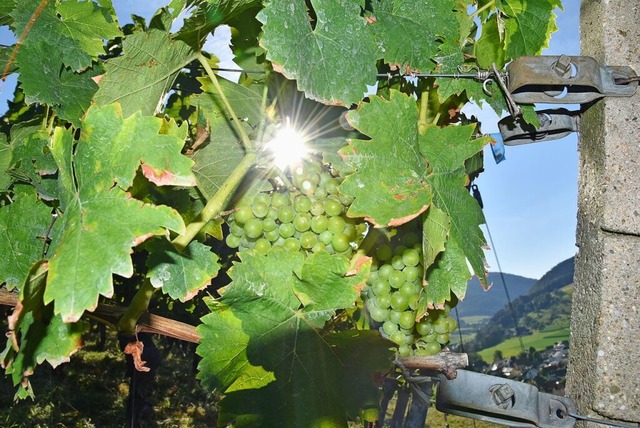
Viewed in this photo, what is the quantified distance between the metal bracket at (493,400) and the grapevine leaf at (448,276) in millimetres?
205

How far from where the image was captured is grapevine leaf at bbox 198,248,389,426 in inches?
30.0

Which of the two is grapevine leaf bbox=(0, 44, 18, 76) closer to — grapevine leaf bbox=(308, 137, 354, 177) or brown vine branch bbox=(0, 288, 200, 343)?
brown vine branch bbox=(0, 288, 200, 343)

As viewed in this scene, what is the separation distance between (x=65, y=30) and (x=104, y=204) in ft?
1.61

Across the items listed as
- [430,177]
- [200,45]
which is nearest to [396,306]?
[430,177]

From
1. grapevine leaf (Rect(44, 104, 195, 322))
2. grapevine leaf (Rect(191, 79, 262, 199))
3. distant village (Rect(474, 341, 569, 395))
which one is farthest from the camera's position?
distant village (Rect(474, 341, 569, 395))

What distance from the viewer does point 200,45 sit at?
84 centimetres

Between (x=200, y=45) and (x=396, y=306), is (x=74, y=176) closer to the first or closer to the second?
(x=200, y=45)

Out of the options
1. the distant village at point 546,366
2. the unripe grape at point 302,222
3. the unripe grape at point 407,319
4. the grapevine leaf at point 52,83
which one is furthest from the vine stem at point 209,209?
the distant village at point 546,366

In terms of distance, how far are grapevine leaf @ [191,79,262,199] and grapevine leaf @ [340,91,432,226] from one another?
0.24 m

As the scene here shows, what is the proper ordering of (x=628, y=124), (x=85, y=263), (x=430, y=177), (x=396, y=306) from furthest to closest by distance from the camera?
(x=628, y=124), (x=396, y=306), (x=430, y=177), (x=85, y=263)

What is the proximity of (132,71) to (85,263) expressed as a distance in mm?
354

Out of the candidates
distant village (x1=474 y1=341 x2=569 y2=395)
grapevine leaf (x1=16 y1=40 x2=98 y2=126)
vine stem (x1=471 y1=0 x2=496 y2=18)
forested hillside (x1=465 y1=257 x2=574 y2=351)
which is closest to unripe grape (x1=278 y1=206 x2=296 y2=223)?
grapevine leaf (x1=16 y1=40 x2=98 y2=126)

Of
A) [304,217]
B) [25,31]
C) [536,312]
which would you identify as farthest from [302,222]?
[536,312]

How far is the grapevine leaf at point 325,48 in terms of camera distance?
0.70 meters
